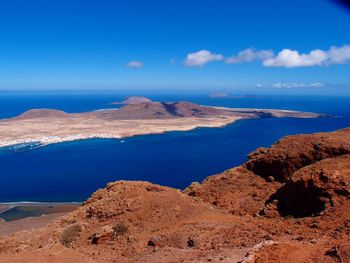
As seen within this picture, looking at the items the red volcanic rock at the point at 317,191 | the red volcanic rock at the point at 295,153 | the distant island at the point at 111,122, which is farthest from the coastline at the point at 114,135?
the red volcanic rock at the point at 317,191

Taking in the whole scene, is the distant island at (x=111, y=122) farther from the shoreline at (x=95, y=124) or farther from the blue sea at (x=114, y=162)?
the blue sea at (x=114, y=162)

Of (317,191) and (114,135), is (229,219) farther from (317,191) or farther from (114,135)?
(114,135)

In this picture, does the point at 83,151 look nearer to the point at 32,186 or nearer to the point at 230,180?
the point at 32,186

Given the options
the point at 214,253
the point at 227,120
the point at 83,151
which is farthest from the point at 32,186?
the point at 227,120

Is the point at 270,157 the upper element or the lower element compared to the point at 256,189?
upper

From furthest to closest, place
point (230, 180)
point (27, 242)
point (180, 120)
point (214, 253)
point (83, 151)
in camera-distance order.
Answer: point (180, 120) < point (83, 151) < point (230, 180) < point (27, 242) < point (214, 253)

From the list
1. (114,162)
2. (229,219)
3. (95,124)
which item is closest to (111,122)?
(95,124)

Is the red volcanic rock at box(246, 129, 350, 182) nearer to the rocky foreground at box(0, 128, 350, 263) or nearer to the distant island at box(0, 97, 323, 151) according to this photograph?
the rocky foreground at box(0, 128, 350, 263)
